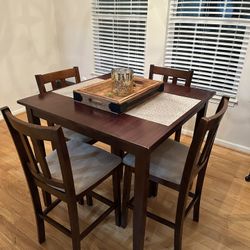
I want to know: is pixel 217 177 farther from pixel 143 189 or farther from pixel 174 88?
pixel 143 189

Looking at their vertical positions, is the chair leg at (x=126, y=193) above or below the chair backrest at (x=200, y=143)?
below

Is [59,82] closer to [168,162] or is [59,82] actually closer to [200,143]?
[168,162]

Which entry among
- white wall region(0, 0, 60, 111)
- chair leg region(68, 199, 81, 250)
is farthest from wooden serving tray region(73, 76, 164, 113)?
white wall region(0, 0, 60, 111)

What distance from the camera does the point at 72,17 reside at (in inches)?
126

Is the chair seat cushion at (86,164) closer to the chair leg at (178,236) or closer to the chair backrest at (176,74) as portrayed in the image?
→ the chair leg at (178,236)

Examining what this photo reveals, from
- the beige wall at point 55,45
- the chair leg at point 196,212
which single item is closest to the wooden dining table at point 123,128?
the chair leg at point 196,212

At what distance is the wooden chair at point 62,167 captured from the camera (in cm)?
102

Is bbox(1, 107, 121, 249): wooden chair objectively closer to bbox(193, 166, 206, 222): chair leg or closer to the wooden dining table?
the wooden dining table

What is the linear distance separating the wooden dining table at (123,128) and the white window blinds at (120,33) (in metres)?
1.53

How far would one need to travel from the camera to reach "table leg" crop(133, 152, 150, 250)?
106cm

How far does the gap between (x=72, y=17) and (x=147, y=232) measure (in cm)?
281

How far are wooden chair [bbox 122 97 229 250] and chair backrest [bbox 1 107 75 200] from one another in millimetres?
420

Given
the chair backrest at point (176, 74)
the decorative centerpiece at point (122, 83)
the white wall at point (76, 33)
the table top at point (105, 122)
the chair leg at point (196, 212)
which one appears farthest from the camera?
the white wall at point (76, 33)

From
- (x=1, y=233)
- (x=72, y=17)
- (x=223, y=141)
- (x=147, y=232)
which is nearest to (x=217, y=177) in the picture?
(x=223, y=141)
